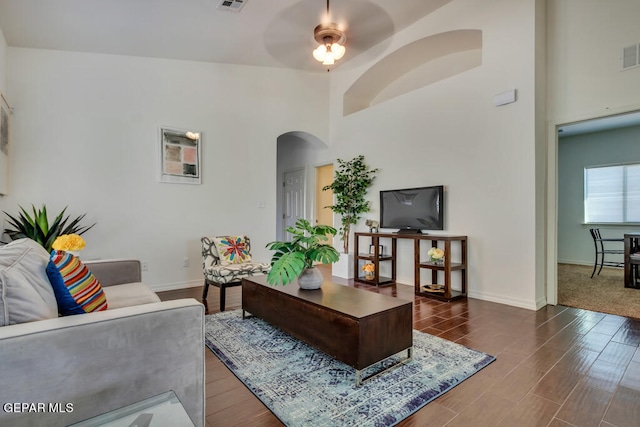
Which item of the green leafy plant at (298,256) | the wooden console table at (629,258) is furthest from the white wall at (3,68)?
the wooden console table at (629,258)

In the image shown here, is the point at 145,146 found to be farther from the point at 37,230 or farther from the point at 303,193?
the point at 303,193

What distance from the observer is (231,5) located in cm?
323

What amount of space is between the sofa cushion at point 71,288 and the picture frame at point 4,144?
8.61ft

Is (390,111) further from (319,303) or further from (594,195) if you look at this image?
(594,195)

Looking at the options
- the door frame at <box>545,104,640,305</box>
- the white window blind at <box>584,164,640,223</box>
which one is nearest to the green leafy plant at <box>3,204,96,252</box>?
the door frame at <box>545,104,640,305</box>

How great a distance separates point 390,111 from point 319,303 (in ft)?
12.1

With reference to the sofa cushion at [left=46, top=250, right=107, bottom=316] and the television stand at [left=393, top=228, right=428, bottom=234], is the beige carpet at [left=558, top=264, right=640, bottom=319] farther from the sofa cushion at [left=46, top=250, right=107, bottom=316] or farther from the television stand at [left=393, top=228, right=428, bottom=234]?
the sofa cushion at [left=46, top=250, right=107, bottom=316]

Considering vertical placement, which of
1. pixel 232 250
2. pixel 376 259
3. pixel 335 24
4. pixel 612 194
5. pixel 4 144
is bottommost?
pixel 376 259

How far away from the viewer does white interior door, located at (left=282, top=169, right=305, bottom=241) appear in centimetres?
699

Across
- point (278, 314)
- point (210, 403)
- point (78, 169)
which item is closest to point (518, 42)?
point (278, 314)

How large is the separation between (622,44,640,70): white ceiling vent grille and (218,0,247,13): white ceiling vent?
150 inches

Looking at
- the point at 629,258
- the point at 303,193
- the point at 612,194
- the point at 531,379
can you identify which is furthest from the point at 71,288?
the point at 612,194

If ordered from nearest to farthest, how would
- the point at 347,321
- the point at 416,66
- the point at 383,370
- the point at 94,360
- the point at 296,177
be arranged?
1. the point at 94,360
2. the point at 347,321
3. the point at 383,370
4. the point at 416,66
5. the point at 296,177

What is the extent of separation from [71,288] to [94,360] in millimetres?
376
